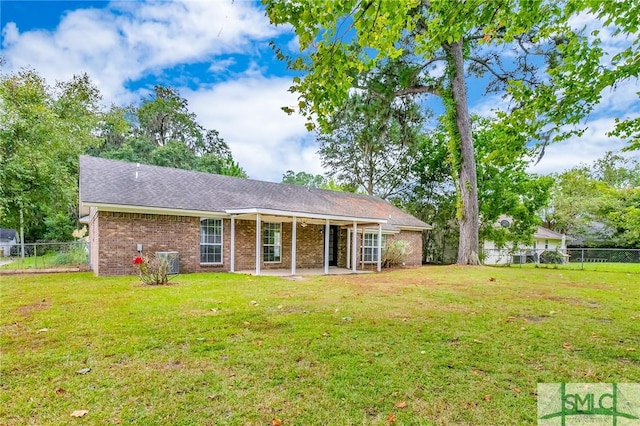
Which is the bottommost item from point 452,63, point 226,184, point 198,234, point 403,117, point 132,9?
point 198,234

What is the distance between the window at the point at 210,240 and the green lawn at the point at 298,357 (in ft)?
19.2

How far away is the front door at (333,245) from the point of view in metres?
18.5

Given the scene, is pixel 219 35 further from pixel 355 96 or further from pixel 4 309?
pixel 355 96

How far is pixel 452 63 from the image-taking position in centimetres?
1762

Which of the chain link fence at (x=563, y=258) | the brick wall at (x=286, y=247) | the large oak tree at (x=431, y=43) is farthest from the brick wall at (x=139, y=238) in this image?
the chain link fence at (x=563, y=258)

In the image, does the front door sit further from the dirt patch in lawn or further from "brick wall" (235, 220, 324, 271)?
the dirt patch in lawn

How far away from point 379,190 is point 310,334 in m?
26.5

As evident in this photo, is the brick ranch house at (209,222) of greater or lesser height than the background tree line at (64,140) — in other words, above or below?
below

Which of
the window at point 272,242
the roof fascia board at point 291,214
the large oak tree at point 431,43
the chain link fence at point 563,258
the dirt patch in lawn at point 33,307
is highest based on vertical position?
the large oak tree at point 431,43

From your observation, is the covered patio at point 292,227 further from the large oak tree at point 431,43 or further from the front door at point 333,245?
the large oak tree at point 431,43

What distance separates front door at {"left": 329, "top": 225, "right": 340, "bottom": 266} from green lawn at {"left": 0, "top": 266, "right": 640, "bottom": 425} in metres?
10.9

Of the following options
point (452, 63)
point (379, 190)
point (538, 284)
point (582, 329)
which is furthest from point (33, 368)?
point (379, 190)

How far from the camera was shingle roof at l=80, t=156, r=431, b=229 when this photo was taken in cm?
1200

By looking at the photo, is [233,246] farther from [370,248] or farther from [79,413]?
[79,413]
